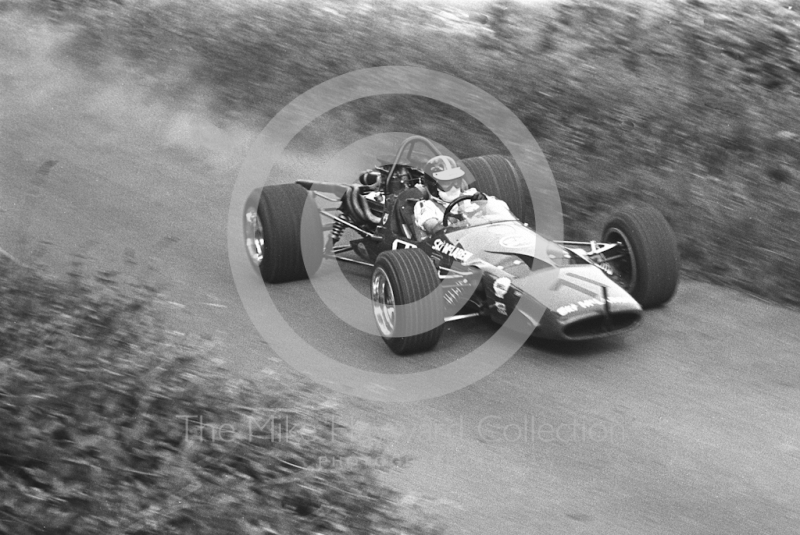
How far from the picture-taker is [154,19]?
54.9 ft

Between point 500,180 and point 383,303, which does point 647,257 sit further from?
point 383,303

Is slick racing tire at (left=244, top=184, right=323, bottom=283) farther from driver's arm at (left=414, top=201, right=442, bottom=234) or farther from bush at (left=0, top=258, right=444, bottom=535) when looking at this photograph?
bush at (left=0, top=258, right=444, bottom=535)

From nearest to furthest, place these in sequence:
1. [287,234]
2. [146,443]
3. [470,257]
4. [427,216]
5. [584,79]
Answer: [146,443] → [470,257] → [427,216] → [287,234] → [584,79]

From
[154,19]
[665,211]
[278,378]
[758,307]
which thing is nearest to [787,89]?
[665,211]

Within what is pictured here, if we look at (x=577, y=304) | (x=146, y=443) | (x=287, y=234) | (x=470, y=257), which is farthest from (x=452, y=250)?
(x=146, y=443)

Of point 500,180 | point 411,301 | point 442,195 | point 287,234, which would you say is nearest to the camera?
point 411,301


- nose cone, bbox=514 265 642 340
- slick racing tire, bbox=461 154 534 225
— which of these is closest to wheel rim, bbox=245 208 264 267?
slick racing tire, bbox=461 154 534 225

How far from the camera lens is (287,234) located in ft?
29.4

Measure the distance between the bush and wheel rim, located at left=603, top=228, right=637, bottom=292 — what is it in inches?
129

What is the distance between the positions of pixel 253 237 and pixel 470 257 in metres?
2.49

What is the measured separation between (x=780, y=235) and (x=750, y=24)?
392 centimetres

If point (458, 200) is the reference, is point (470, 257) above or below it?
below

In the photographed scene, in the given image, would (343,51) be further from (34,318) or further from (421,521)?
(421,521)

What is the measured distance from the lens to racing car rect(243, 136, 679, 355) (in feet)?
24.1
